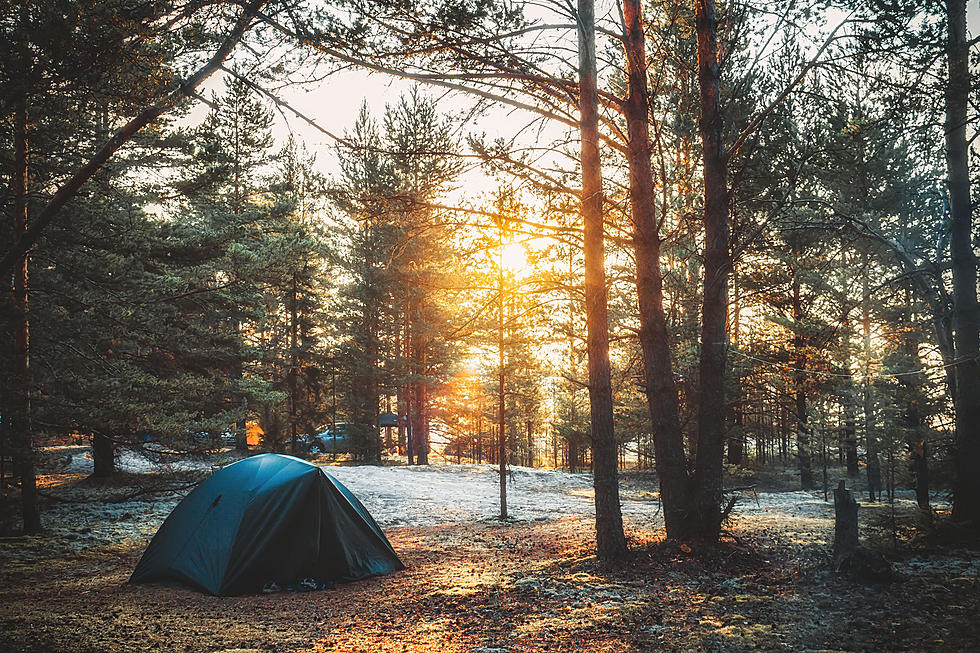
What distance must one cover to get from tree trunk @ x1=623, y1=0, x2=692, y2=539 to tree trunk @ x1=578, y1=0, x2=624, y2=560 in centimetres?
63

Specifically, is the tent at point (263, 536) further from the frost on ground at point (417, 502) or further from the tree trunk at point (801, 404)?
the tree trunk at point (801, 404)

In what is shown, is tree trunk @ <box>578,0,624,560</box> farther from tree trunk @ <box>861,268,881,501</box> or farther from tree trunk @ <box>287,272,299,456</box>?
tree trunk @ <box>287,272,299,456</box>

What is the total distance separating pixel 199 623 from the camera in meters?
6.16

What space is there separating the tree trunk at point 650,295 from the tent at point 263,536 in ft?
15.5

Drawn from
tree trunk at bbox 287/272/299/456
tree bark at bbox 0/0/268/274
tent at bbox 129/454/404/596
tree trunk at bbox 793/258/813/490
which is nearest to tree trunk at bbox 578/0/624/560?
tent at bbox 129/454/404/596

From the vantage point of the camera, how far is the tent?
305 inches

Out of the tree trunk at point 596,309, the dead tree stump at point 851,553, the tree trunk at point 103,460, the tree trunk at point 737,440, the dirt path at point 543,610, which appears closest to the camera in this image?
the dirt path at point 543,610

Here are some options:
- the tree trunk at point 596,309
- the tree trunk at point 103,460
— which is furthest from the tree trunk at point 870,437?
the tree trunk at point 103,460

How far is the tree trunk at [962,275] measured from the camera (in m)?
8.58

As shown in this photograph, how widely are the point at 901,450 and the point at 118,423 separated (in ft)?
66.2

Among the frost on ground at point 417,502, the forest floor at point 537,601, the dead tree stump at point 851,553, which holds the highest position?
the dead tree stump at point 851,553

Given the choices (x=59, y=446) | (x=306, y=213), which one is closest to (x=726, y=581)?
(x=306, y=213)

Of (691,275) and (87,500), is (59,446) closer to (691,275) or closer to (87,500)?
(87,500)

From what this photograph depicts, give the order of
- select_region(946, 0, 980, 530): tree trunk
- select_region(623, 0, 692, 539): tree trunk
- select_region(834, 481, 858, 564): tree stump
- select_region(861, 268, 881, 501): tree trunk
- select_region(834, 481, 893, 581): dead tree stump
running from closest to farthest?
select_region(834, 481, 893, 581): dead tree stump, select_region(834, 481, 858, 564): tree stump, select_region(623, 0, 692, 539): tree trunk, select_region(946, 0, 980, 530): tree trunk, select_region(861, 268, 881, 501): tree trunk
